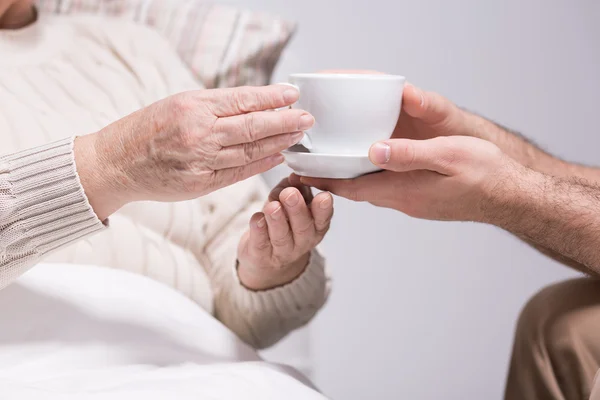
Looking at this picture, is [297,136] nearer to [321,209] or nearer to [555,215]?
[321,209]

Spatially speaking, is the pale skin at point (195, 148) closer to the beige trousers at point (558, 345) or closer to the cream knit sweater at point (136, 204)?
the cream knit sweater at point (136, 204)

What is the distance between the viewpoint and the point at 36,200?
2.70 ft

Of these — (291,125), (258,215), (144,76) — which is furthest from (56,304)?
(144,76)

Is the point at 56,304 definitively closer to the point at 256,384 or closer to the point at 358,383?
the point at 256,384

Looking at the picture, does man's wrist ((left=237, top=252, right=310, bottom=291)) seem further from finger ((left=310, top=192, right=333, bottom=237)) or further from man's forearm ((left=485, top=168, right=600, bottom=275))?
man's forearm ((left=485, top=168, right=600, bottom=275))

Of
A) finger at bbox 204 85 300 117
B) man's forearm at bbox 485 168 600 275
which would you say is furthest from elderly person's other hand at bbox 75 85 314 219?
man's forearm at bbox 485 168 600 275

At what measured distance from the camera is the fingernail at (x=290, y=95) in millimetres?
770

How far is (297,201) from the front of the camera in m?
0.89

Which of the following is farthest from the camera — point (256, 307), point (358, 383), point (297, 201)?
point (358, 383)

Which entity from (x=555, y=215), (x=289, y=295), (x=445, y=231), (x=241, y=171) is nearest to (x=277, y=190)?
(x=241, y=171)

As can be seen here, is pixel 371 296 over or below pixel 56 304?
below

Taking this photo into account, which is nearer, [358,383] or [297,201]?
[297,201]

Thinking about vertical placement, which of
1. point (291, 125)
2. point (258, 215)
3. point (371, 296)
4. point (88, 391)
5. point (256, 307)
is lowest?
point (371, 296)

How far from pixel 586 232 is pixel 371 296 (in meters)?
1.16
